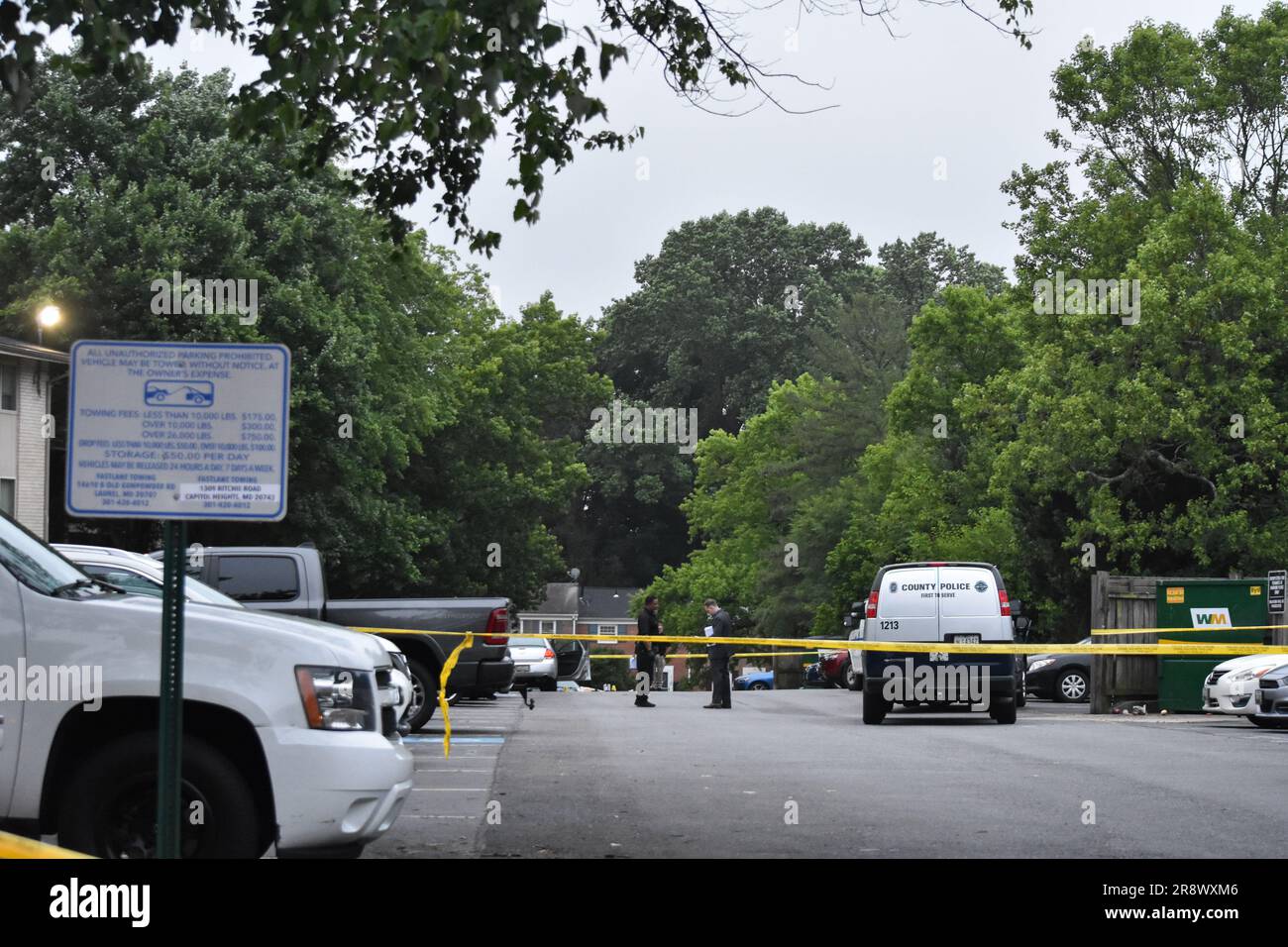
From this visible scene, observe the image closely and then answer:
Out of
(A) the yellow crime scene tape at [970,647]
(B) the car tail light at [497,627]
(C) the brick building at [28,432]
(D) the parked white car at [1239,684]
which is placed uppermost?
(C) the brick building at [28,432]

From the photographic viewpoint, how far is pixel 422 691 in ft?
66.9

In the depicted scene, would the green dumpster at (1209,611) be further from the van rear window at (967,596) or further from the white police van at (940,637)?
the van rear window at (967,596)

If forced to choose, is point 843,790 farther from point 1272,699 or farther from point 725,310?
point 725,310

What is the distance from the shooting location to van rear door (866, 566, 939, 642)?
22.9 metres

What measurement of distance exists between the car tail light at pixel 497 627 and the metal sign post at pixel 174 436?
47.6ft

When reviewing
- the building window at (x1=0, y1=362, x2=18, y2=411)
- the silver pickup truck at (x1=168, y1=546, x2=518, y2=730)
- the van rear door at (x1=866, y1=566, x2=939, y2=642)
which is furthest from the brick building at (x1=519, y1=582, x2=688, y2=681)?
the silver pickup truck at (x1=168, y1=546, x2=518, y2=730)

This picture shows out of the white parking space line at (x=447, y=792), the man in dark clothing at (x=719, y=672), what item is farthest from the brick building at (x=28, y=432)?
the white parking space line at (x=447, y=792)

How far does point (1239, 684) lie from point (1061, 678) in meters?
10.1

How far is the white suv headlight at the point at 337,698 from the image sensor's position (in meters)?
7.93

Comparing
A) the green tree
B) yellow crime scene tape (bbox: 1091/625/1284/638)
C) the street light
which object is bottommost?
yellow crime scene tape (bbox: 1091/625/1284/638)

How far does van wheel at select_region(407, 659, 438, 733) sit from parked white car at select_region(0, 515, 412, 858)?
12.4 m

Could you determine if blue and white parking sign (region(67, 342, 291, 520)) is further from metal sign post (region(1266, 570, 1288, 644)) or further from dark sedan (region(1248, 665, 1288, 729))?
metal sign post (region(1266, 570, 1288, 644))

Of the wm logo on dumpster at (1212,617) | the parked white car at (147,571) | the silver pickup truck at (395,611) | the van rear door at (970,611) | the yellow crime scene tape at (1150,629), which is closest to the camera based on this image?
the parked white car at (147,571)
